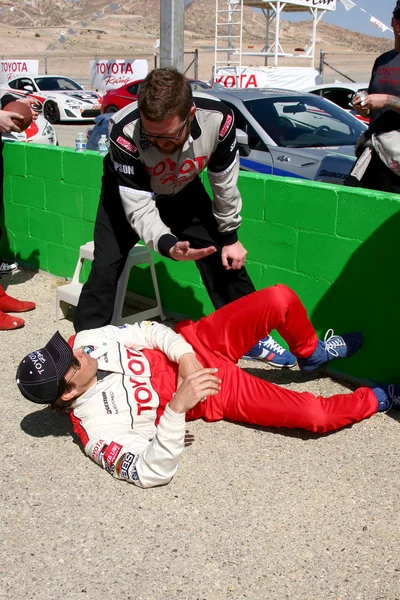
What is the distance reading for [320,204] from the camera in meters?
4.07

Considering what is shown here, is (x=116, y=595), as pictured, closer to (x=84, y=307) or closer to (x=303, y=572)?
(x=303, y=572)

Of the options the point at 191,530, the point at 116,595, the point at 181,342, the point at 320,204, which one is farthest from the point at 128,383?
the point at 320,204

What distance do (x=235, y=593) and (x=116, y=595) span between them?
441mm

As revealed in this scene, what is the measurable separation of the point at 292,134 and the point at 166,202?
353cm

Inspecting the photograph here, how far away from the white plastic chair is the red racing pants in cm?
129

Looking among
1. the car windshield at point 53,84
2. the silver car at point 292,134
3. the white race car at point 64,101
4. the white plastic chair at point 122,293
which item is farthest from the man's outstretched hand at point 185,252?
the car windshield at point 53,84

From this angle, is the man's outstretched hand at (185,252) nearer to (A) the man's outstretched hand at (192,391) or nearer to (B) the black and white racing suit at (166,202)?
(B) the black and white racing suit at (166,202)

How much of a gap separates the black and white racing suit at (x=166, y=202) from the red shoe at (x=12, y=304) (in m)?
1.39

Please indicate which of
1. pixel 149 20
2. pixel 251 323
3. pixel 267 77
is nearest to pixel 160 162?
pixel 251 323

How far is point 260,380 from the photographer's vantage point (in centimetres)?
347

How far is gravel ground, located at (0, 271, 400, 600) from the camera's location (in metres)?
2.59

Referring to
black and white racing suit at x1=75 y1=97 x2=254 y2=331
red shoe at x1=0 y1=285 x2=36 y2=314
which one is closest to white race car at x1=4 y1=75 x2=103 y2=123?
red shoe at x1=0 y1=285 x2=36 y2=314

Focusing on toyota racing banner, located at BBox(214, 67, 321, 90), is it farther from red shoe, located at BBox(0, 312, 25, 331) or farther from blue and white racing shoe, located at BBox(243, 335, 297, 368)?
blue and white racing shoe, located at BBox(243, 335, 297, 368)

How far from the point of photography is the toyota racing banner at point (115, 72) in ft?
73.2
